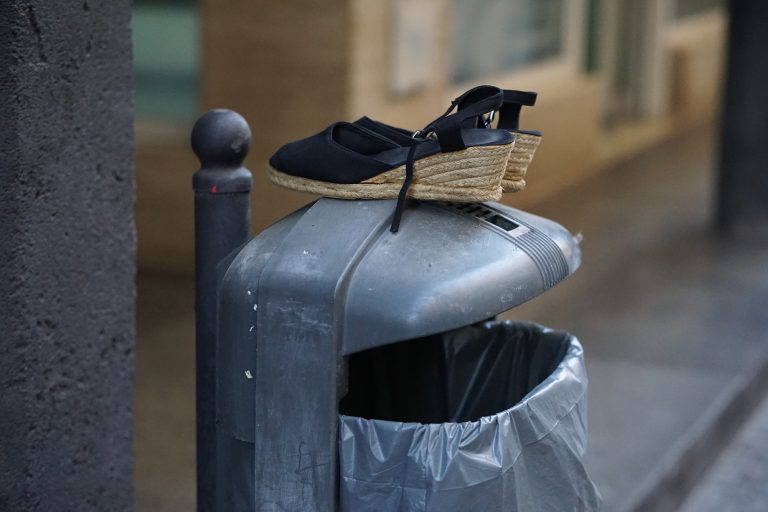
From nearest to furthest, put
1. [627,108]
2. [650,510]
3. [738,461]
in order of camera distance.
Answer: [650,510]
[738,461]
[627,108]

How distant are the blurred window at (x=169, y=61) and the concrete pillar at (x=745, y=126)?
375 centimetres

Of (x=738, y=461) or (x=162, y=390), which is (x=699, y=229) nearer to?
(x=738, y=461)

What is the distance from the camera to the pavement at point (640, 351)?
15.8ft

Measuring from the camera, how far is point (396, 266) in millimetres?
2131

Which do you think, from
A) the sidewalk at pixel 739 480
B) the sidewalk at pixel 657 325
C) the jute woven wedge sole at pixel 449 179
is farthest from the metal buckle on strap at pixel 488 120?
the sidewalk at pixel 739 480

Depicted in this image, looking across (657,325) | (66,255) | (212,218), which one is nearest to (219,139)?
Answer: (212,218)

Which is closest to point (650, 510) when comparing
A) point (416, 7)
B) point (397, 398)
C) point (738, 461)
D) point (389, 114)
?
point (738, 461)

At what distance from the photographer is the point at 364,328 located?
2104 millimetres

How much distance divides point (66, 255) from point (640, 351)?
4.06 meters

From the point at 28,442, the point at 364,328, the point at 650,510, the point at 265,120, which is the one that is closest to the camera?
the point at 364,328

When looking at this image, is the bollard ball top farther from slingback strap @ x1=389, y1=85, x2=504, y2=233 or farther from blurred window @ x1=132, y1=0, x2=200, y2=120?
blurred window @ x1=132, y1=0, x2=200, y2=120

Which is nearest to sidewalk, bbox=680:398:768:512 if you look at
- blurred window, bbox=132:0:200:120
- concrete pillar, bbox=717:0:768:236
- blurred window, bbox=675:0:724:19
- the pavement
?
the pavement

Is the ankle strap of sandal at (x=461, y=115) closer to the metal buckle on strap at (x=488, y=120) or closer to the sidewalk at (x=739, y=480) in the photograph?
the metal buckle on strap at (x=488, y=120)

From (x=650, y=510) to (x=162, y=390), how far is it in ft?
7.34
